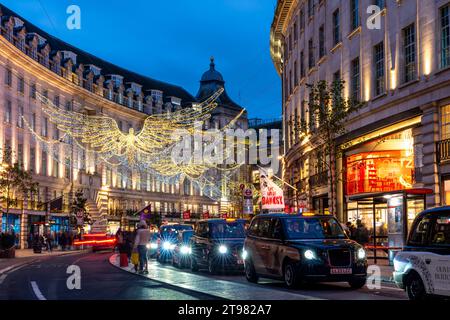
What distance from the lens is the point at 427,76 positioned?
28891mm

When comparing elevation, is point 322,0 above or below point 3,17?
below

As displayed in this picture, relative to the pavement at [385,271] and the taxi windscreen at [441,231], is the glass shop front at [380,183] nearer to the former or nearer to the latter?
the pavement at [385,271]

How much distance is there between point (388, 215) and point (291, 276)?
855cm

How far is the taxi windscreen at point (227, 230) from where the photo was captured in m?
26.8

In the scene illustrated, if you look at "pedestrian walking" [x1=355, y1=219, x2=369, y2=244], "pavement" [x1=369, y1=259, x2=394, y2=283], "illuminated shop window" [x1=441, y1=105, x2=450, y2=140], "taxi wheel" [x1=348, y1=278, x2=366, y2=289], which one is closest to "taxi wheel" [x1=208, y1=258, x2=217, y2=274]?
"pavement" [x1=369, y1=259, x2=394, y2=283]

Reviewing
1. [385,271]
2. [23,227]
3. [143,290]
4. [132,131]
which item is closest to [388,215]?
[385,271]

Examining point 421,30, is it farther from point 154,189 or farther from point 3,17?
point 154,189

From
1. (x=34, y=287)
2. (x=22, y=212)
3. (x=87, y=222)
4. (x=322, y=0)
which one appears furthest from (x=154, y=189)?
(x=34, y=287)

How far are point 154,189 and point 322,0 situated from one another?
2584 inches

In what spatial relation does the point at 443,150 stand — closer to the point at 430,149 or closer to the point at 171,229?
the point at 430,149

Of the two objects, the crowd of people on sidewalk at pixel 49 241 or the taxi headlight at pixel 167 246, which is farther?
the crowd of people on sidewalk at pixel 49 241

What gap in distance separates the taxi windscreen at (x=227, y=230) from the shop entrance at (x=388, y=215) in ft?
14.2

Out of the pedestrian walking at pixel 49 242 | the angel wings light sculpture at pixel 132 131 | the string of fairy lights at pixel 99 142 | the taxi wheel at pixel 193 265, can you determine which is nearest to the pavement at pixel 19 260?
the pedestrian walking at pixel 49 242
